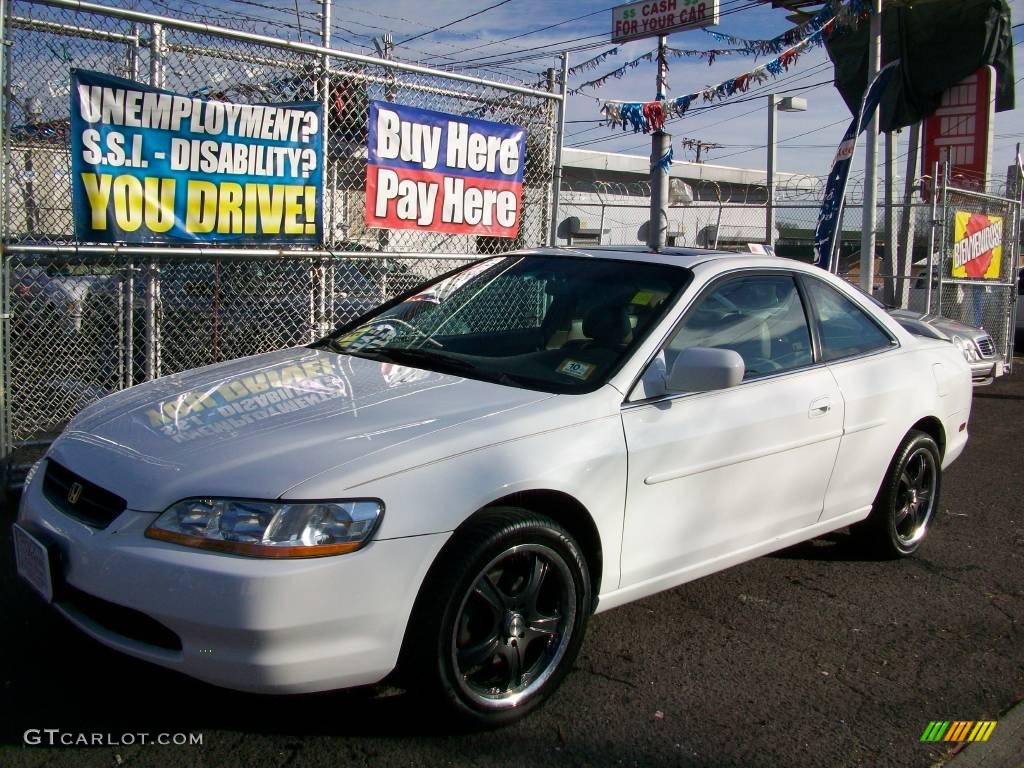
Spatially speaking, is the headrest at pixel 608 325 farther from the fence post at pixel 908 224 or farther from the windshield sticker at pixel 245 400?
the fence post at pixel 908 224

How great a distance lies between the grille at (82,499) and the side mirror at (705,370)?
6.47 ft

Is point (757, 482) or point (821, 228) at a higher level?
point (821, 228)

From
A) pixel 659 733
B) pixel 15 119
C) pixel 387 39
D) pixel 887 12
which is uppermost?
pixel 887 12

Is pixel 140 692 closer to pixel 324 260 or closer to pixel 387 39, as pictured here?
pixel 324 260

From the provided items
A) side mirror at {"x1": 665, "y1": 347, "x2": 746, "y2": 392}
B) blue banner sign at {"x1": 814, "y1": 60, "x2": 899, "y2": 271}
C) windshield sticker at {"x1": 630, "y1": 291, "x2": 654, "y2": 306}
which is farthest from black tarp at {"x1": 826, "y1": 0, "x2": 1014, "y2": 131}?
side mirror at {"x1": 665, "y1": 347, "x2": 746, "y2": 392}

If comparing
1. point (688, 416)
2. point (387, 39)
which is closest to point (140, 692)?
point (688, 416)

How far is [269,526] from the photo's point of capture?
2787 millimetres

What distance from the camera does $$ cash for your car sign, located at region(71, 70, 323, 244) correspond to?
5.27m

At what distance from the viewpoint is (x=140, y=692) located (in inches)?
130

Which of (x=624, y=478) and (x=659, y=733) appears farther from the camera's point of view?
(x=624, y=478)

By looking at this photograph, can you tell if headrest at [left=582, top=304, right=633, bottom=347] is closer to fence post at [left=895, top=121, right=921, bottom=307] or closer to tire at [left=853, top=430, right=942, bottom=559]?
tire at [left=853, top=430, right=942, bottom=559]

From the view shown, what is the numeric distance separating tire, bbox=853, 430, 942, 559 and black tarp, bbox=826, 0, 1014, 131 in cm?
1224

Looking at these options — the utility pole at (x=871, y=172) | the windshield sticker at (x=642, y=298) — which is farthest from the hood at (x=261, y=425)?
the utility pole at (x=871, y=172)

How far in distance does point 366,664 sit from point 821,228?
28.2 ft
